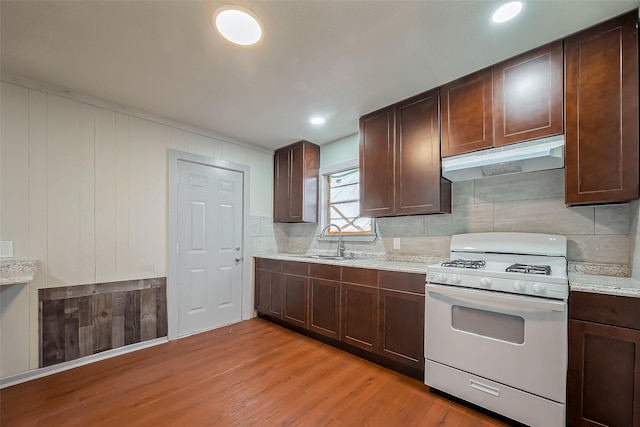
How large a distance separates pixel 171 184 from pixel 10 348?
185cm

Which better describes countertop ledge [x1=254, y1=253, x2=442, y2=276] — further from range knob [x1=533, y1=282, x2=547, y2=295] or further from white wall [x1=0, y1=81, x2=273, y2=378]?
white wall [x1=0, y1=81, x2=273, y2=378]

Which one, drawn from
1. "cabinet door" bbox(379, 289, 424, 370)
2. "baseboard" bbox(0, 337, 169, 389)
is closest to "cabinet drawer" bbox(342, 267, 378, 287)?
"cabinet door" bbox(379, 289, 424, 370)

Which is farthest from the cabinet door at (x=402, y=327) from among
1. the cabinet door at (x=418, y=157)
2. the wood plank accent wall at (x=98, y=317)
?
the wood plank accent wall at (x=98, y=317)

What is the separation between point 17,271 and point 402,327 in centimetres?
313

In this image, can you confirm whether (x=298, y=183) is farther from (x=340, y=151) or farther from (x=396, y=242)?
(x=396, y=242)

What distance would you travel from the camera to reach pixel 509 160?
1.90m

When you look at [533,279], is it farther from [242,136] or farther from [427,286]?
[242,136]

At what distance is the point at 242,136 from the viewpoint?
3.58 meters

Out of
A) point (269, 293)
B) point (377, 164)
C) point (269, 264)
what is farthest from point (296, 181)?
point (269, 293)

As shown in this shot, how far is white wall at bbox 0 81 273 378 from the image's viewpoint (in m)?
2.15

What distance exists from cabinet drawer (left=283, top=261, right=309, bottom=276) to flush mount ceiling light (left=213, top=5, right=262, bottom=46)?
2211 millimetres

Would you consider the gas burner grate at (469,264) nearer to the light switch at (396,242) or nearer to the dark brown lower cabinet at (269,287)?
the light switch at (396,242)

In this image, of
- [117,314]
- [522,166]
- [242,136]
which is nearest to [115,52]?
[242,136]

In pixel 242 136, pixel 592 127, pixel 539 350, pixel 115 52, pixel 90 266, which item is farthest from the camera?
pixel 242 136
